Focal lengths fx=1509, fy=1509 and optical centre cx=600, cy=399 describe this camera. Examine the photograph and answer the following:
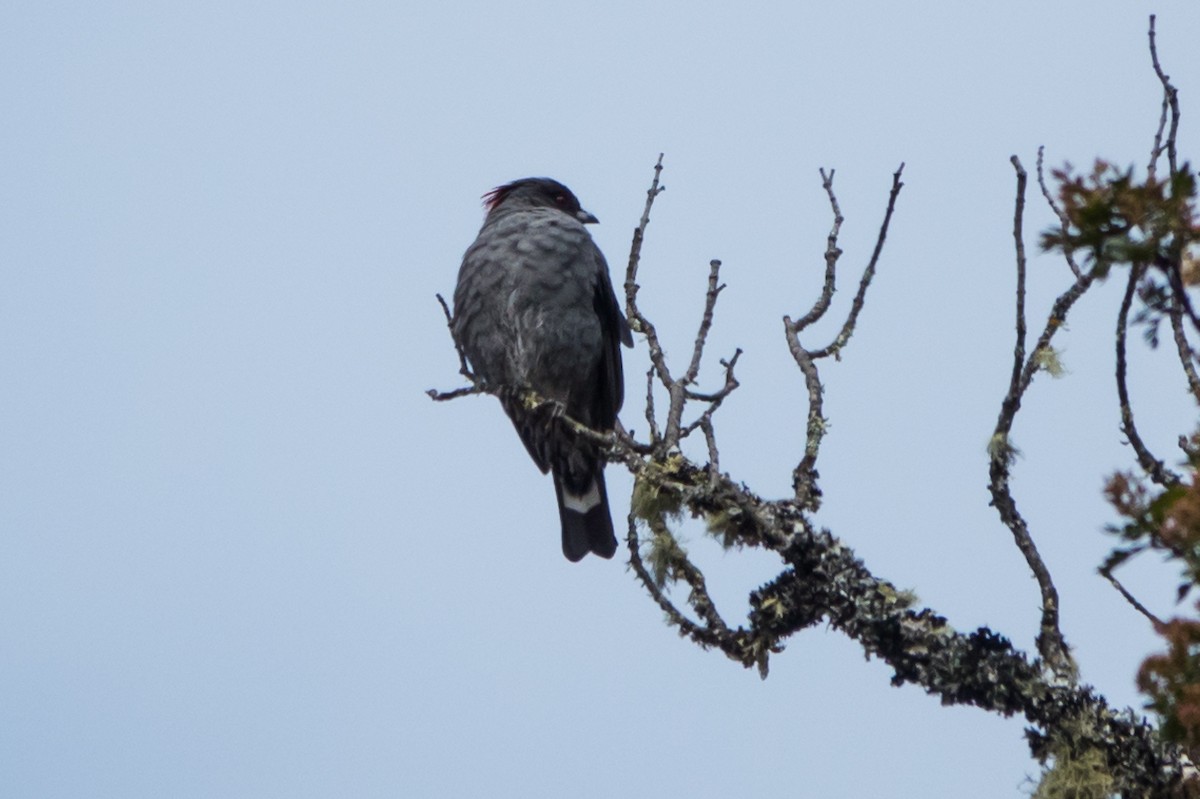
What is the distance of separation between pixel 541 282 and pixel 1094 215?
386 cm

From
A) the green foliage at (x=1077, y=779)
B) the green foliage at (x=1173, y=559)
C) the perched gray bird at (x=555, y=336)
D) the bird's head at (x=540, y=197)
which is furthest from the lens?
the bird's head at (x=540, y=197)

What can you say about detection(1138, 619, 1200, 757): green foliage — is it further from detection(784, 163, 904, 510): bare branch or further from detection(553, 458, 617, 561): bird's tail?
detection(553, 458, 617, 561): bird's tail

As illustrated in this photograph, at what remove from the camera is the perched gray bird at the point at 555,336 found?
6047 mm

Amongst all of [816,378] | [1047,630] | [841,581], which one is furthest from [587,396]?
[1047,630]

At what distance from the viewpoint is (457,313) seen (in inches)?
247

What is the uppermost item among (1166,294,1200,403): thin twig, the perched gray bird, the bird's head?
the bird's head

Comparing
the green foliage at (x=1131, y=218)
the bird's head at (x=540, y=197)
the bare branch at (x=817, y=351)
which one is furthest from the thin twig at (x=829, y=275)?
the bird's head at (x=540, y=197)

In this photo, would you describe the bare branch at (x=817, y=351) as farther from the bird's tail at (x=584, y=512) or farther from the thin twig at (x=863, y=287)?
the bird's tail at (x=584, y=512)

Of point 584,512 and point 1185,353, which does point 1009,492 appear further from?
point 584,512

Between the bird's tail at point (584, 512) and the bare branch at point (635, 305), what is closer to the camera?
the bare branch at point (635, 305)

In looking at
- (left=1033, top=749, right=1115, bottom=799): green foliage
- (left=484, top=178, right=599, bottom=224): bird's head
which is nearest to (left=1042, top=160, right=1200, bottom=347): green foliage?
(left=1033, top=749, right=1115, bottom=799): green foliage

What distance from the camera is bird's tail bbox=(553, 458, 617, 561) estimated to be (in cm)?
634

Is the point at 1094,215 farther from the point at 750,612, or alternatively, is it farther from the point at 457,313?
the point at 457,313

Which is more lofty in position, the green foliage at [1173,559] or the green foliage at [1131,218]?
the green foliage at [1131,218]
